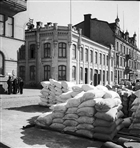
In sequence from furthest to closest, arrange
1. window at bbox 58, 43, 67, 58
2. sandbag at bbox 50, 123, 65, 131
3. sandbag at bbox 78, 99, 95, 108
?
window at bbox 58, 43, 67, 58 → sandbag at bbox 50, 123, 65, 131 → sandbag at bbox 78, 99, 95, 108

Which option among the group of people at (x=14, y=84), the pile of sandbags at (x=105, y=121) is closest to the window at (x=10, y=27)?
the group of people at (x=14, y=84)

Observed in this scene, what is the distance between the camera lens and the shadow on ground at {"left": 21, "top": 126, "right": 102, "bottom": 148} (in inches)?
176

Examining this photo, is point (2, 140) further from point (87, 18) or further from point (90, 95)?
point (87, 18)

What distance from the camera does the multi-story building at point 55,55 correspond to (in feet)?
92.0

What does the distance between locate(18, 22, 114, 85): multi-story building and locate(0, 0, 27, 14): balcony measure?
31.1ft

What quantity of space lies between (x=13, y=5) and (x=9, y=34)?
8.97ft

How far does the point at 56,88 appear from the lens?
32.9 ft

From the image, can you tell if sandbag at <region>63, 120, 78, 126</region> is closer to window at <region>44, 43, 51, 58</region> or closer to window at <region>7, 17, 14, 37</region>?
window at <region>7, 17, 14, 37</region>

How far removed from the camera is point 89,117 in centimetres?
516

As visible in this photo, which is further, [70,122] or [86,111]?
[70,122]

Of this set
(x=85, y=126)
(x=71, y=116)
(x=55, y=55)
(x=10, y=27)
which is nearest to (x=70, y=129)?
(x=71, y=116)

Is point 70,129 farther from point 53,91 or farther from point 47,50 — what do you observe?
point 47,50

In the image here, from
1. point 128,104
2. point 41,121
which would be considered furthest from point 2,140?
point 128,104

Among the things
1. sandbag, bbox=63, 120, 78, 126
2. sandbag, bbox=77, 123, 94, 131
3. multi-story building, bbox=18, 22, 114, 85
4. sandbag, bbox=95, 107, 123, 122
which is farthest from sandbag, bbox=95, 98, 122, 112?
multi-story building, bbox=18, 22, 114, 85
